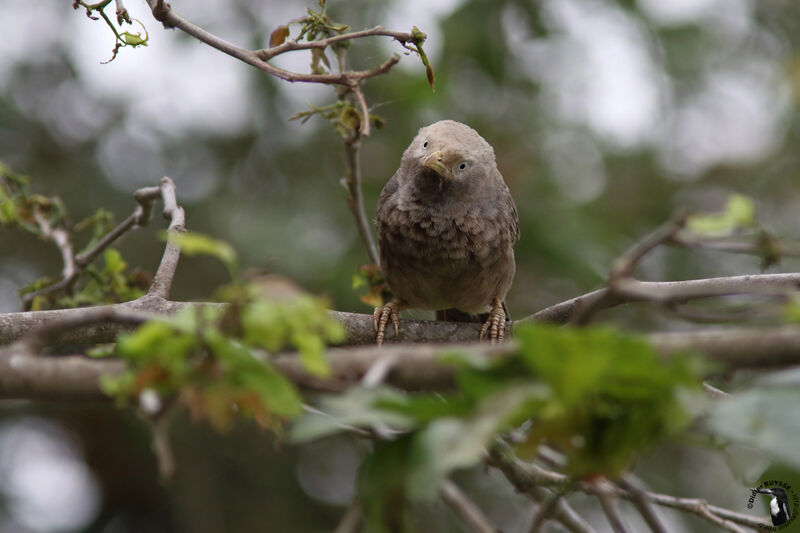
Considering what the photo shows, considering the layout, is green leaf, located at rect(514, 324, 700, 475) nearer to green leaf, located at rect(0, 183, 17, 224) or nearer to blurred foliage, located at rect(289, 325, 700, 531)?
blurred foliage, located at rect(289, 325, 700, 531)

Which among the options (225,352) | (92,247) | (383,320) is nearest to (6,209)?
(92,247)

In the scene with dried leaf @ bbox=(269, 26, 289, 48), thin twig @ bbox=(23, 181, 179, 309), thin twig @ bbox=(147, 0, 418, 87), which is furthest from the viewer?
thin twig @ bbox=(23, 181, 179, 309)

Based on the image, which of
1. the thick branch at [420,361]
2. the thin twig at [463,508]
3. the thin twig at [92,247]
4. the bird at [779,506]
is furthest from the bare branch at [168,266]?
the bird at [779,506]

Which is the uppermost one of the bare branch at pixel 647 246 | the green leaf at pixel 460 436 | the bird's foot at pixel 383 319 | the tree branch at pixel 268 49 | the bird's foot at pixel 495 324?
the tree branch at pixel 268 49

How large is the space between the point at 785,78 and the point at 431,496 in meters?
7.43

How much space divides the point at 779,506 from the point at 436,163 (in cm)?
215

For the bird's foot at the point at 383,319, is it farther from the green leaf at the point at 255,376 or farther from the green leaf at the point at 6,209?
the green leaf at the point at 255,376

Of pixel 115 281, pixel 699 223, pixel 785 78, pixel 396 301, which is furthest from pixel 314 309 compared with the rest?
pixel 785 78

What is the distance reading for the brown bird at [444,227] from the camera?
4.05m

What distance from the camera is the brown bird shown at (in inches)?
160

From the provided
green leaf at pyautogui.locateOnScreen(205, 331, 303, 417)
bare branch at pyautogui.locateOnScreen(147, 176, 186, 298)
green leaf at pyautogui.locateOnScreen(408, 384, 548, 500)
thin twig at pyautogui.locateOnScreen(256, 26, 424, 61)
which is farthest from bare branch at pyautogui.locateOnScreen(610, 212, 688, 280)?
bare branch at pyautogui.locateOnScreen(147, 176, 186, 298)

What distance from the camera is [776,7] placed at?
316 inches

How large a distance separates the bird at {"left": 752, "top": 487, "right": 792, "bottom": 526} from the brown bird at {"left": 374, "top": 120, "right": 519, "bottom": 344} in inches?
70.4

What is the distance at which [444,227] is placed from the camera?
4082mm
